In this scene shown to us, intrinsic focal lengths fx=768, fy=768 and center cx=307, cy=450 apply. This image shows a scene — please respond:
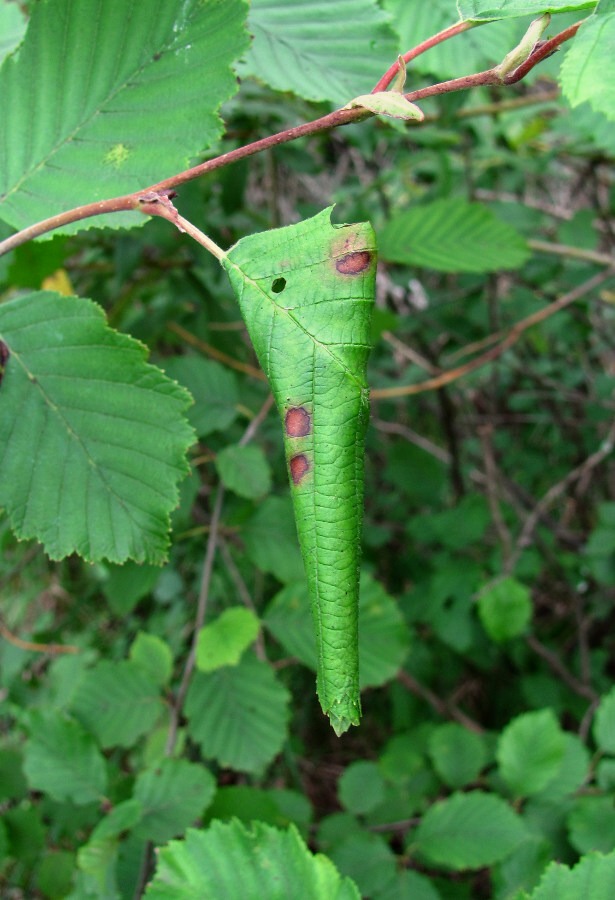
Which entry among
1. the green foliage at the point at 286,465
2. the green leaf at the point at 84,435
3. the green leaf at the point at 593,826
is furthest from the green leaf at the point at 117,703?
the green leaf at the point at 593,826

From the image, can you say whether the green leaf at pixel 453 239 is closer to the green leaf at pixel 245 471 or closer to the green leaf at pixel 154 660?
the green leaf at pixel 245 471

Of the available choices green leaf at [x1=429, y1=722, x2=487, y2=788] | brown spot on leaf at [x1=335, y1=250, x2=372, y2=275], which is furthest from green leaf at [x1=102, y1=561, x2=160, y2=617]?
brown spot on leaf at [x1=335, y1=250, x2=372, y2=275]

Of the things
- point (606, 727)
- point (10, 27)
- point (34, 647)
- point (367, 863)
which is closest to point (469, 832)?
point (367, 863)

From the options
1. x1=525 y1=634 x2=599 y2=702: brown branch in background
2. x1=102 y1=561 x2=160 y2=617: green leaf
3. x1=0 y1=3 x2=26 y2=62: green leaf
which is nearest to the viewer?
x1=0 y1=3 x2=26 y2=62: green leaf

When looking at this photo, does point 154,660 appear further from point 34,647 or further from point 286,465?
point 34,647

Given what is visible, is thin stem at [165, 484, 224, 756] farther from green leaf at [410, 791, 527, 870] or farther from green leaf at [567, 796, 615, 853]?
green leaf at [567, 796, 615, 853]
